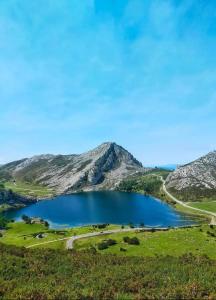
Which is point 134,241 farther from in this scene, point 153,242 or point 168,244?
point 168,244

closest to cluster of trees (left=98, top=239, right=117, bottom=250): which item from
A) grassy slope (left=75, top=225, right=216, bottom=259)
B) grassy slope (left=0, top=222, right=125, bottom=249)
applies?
grassy slope (left=75, top=225, right=216, bottom=259)

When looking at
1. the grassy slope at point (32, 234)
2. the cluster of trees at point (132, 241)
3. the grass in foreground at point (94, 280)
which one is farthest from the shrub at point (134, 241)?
the grass in foreground at point (94, 280)

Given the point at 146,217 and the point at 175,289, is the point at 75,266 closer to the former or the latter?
the point at 175,289

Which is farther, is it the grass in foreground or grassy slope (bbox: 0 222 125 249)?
grassy slope (bbox: 0 222 125 249)

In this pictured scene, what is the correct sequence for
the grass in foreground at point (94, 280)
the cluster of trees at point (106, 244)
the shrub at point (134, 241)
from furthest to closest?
the shrub at point (134, 241) → the cluster of trees at point (106, 244) → the grass in foreground at point (94, 280)

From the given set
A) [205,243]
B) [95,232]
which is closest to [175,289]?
[205,243]

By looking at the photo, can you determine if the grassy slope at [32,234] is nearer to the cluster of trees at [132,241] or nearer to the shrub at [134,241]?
the cluster of trees at [132,241]

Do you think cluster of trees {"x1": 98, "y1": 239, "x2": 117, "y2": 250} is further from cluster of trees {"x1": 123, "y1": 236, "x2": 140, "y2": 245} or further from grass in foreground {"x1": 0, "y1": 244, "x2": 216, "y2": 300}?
grass in foreground {"x1": 0, "y1": 244, "x2": 216, "y2": 300}
